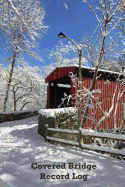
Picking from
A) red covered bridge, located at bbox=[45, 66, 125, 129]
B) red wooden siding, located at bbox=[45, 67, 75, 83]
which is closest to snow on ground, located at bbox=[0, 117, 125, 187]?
red covered bridge, located at bbox=[45, 66, 125, 129]

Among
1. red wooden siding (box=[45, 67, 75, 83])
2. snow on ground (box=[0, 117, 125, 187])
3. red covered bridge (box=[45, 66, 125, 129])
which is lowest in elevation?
snow on ground (box=[0, 117, 125, 187])

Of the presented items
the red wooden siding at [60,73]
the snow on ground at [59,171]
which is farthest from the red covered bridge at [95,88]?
the snow on ground at [59,171]

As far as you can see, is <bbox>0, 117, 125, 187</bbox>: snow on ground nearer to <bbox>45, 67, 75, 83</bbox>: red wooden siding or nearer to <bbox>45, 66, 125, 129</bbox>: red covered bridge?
<bbox>45, 66, 125, 129</bbox>: red covered bridge

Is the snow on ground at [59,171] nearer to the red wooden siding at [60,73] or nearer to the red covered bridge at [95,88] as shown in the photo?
the red covered bridge at [95,88]

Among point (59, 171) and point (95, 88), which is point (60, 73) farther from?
point (59, 171)

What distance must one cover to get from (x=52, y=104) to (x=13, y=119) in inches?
146

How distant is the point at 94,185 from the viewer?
102 inches

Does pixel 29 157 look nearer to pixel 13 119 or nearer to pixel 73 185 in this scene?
pixel 73 185

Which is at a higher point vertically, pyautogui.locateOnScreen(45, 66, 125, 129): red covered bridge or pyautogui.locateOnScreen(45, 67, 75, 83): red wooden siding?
pyautogui.locateOnScreen(45, 67, 75, 83): red wooden siding

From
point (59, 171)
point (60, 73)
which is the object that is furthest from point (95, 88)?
point (59, 171)

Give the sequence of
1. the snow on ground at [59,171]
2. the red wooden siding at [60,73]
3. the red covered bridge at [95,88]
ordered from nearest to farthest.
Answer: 1. the snow on ground at [59,171]
2. the red covered bridge at [95,88]
3. the red wooden siding at [60,73]

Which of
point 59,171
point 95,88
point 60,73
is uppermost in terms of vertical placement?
point 60,73

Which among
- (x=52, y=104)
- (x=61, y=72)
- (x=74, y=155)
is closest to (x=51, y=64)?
(x=52, y=104)

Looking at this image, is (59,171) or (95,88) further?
(95,88)
